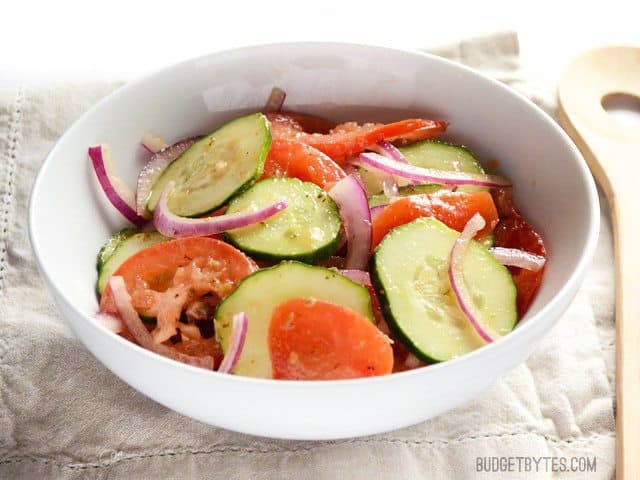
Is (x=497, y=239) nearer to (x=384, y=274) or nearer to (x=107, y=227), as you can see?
(x=384, y=274)

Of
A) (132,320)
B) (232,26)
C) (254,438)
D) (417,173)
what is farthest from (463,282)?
(232,26)

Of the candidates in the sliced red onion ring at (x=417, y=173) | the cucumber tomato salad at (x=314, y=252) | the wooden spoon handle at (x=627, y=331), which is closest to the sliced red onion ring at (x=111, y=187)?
the cucumber tomato salad at (x=314, y=252)

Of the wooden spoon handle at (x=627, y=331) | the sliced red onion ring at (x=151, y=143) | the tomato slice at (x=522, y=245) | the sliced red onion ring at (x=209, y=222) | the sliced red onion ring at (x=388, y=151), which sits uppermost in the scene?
the sliced red onion ring at (x=151, y=143)

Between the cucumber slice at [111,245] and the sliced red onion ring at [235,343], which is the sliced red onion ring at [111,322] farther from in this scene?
the sliced red onion ring at [235,343]

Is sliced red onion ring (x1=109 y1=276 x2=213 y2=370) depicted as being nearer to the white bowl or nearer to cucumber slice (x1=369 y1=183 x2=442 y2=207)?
the white bowl

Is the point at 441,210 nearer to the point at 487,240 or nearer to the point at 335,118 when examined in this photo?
the point at 487,240

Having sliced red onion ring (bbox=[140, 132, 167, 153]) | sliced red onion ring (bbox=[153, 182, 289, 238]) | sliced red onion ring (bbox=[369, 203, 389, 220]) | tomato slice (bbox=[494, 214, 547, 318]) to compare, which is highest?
sliced red onion ring (bbox=[140, 132, 167, 153])

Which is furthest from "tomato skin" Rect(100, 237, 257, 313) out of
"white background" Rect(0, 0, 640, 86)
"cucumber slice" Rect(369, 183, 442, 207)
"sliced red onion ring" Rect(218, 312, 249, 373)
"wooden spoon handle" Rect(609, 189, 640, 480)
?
"white background" Rect(0, 0, 640, 86)
